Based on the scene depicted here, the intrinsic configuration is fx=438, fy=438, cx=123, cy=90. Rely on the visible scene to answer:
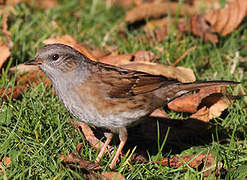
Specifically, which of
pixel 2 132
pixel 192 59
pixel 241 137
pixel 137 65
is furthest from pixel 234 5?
pixel 2 132

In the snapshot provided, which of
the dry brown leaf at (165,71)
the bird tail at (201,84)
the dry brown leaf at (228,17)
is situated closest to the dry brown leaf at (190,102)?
the dry brown leaf at (165,71)

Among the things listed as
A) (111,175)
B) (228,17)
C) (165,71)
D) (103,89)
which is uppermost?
(228,17)

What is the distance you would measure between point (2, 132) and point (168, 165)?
156 centimetres

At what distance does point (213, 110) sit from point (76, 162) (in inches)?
69.6

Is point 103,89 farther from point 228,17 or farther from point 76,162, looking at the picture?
point 228,17

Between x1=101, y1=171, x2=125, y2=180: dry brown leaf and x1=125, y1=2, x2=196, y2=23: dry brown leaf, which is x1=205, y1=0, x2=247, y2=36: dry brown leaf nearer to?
x1=125, y1=2, x2=196, y2=23: dry brown leaf

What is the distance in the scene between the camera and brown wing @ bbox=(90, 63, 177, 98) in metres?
4.09

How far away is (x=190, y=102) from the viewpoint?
→ 4.64 m

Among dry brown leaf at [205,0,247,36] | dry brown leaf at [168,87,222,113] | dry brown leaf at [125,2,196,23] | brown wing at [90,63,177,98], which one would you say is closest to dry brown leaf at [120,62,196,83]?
dry brown leaf at [168,87,222,113]

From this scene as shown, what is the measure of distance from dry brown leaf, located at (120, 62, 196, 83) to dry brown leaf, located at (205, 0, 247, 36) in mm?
1310

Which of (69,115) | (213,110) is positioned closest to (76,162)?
(69,115)

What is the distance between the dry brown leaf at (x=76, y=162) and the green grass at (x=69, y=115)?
0.19ft

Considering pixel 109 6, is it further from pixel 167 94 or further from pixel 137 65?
pixel 167 94

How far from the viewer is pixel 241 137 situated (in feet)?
14.7
